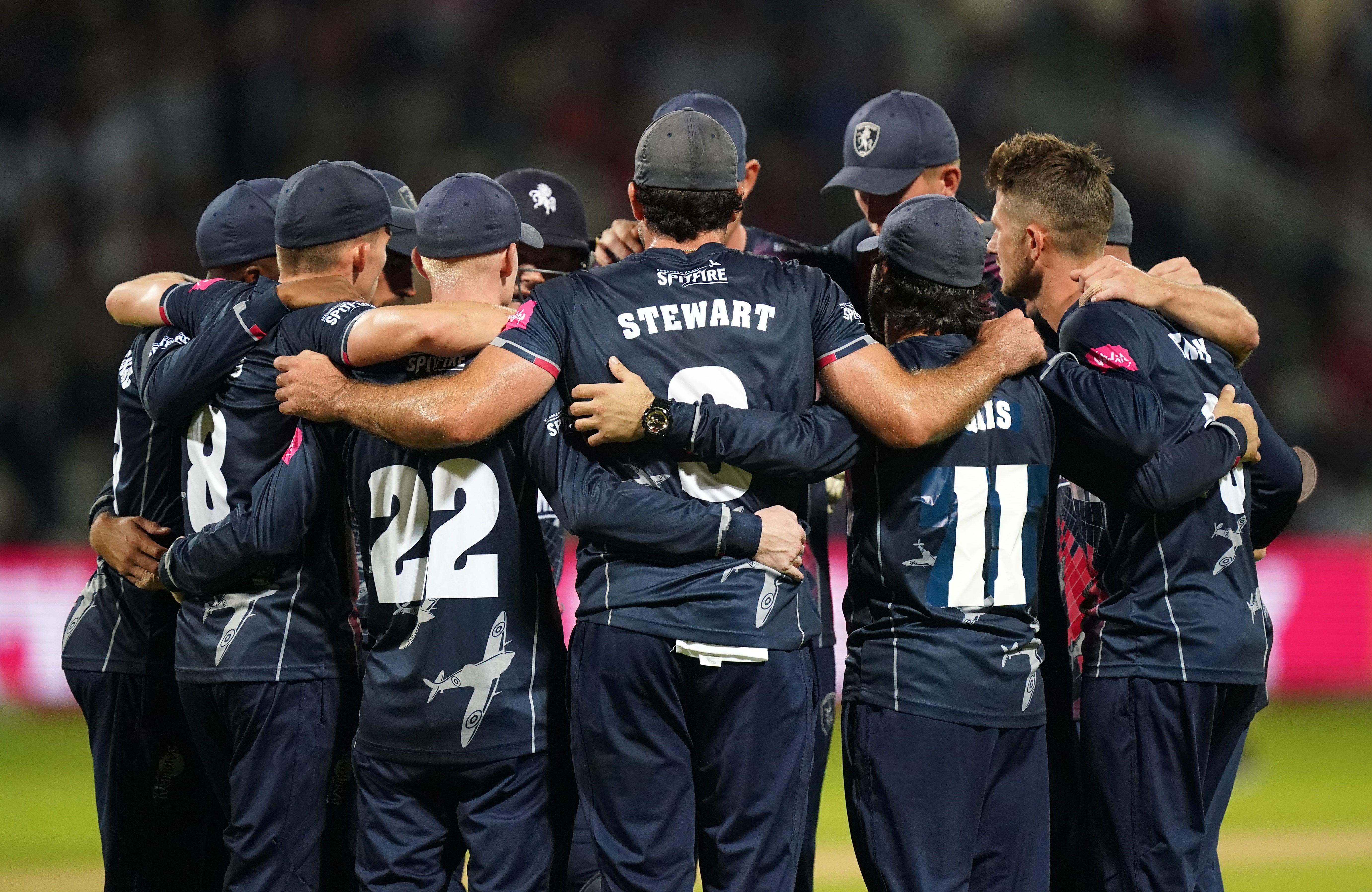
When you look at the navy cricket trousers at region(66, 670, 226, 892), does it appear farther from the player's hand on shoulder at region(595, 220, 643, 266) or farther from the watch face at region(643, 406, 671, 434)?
the player's hand on shoulder at region(595, 220, 643, 266)

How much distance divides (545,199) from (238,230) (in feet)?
4.34

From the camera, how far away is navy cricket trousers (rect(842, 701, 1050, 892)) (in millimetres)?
4031

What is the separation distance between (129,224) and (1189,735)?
13.5 metres

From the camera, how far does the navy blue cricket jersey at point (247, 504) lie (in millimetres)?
4449

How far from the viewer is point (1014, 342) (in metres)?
4.21

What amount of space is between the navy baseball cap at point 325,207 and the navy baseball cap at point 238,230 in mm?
420

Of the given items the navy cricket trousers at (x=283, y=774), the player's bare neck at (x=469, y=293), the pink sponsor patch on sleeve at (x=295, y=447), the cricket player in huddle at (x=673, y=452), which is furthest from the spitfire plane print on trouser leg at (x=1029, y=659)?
the pink sponsor patch on sleeve at (x=295, y=447)

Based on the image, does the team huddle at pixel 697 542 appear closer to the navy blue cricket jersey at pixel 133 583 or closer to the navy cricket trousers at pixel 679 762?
the navy cricket trousers at pixel 679 762

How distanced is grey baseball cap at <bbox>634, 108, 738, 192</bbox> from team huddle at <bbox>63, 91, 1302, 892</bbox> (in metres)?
0.02

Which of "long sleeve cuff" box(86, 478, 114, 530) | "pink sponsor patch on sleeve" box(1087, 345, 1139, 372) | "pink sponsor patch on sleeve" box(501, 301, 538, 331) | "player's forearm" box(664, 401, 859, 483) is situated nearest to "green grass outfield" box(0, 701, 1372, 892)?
"long sleeve cuff" box(86, 478, 114, 530)

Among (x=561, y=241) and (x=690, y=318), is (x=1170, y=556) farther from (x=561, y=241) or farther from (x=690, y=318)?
(x=561, y=241)

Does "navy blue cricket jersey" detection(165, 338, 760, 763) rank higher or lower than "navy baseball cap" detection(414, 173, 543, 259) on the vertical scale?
lower

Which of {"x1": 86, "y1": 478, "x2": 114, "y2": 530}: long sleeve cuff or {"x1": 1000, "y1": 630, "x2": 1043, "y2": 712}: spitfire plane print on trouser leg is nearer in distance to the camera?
{"x1": 1000, "y1": 630, "x2": 1043, "y2": 712}: spitfire plane print on trouser leg

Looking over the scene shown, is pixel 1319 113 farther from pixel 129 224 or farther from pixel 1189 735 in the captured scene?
pixel 1189 735
